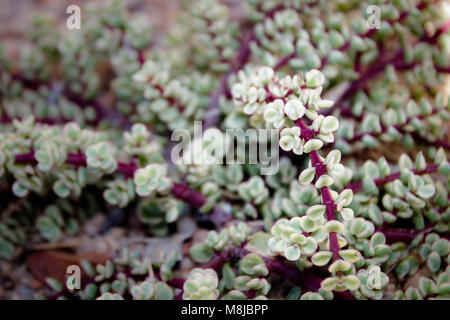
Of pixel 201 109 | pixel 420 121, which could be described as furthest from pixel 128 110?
pixel 420 121

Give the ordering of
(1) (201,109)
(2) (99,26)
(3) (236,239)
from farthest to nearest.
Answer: (2) (99,26)
(1) (201,109)
(3) (236,239)

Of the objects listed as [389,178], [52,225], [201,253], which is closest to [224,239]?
[201,253]

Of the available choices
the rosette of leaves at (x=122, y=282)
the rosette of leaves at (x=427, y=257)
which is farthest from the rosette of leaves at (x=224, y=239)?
the rosette of leaves at (x=427, y=257)

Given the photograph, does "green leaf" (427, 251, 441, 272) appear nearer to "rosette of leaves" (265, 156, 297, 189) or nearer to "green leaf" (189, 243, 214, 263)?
"rosette of leaves" (265, 156, 297, 189)

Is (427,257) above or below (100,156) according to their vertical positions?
below

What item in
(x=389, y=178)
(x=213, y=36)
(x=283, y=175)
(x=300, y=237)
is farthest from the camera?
(x=213, y=36)

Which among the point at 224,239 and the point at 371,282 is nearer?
the point at 371,282

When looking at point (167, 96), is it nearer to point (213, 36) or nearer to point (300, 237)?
point (213, 36)
